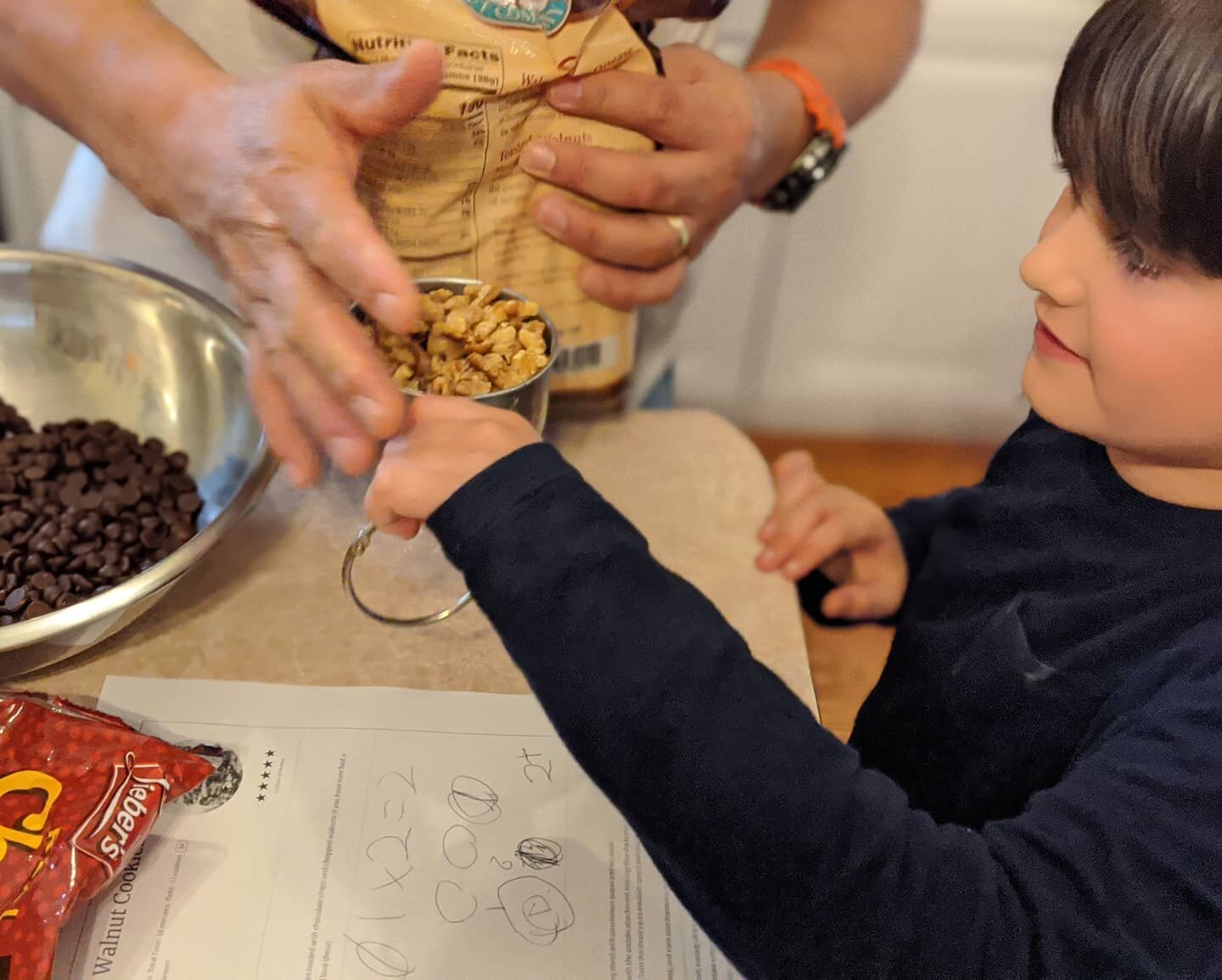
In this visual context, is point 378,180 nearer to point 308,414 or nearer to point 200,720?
point 308,414

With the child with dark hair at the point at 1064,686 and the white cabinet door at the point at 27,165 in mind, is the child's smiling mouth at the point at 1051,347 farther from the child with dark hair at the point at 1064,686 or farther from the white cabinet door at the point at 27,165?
the white cabinet door at the point at 27,165

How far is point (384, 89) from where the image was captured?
19.7 inches

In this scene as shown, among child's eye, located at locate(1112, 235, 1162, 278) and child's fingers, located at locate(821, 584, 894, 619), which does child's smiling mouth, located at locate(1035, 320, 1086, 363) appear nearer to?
child's eye, located at locate(1112, 235, 1162, 278)

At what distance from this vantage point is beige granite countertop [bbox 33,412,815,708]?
Answer: 0.63 m

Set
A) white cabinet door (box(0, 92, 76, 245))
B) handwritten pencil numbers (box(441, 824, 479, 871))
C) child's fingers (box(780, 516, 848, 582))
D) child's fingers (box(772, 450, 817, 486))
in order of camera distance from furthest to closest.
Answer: white cabinet door (box(0, 92, 76, 245)), child's fingers (box(772, 450, 817, 486)), child's fingers (box(780, 516, 848, 582)), handwritten pencil numbers (box(441, 824, 479, 871))

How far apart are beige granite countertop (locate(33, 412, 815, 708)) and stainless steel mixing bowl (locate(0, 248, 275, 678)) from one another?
0.20 ft

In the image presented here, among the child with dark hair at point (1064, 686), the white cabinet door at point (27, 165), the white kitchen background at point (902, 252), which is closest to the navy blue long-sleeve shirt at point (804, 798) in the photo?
the child with dark hair at point (1064, 686)

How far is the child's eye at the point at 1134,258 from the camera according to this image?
478mm

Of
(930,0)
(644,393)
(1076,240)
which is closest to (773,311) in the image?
(930,0)

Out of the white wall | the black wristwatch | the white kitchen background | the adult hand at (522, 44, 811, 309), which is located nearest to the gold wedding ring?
the adult hand at (522, 44, 811, 309)

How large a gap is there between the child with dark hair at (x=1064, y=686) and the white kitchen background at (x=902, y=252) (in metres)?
0.90

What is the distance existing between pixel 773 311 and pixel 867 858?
1.47m

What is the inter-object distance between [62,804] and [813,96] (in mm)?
753

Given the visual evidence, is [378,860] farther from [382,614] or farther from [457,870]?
[382,614]
